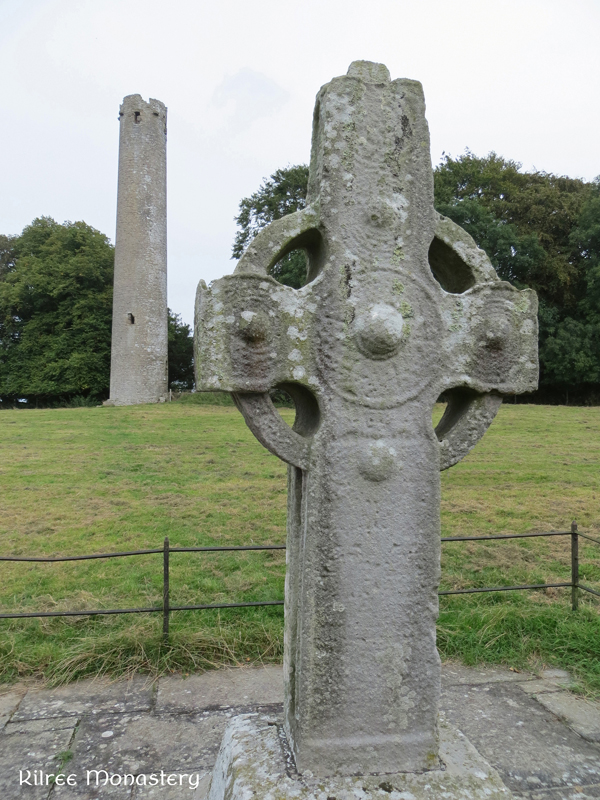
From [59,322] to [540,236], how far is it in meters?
25.5

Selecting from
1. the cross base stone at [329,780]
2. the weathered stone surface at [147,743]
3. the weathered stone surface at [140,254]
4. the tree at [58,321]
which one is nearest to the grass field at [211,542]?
the weathered stone surface at [147,743]

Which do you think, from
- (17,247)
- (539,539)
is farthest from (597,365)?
(17,247)

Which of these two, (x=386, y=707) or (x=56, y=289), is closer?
(x=386, y=707)

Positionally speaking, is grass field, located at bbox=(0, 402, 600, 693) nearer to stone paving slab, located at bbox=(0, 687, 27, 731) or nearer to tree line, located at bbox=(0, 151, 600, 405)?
stone paving slab, located at bbox=(0, 687, 27, 731)

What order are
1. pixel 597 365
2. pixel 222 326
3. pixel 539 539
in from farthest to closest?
pixel 597 365 < pixel 539 539 < pixel 222 326

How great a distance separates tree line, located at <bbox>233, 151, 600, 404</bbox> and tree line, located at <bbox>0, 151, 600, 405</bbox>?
52mm

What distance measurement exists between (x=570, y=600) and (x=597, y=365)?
80.9 ft

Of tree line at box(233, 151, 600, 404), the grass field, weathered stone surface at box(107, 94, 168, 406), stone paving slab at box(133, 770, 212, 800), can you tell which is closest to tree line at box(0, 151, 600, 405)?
tree line at box(233, 151, 600, 404)

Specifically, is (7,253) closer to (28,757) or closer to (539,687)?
(28,757)

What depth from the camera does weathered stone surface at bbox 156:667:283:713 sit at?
3.67 metres

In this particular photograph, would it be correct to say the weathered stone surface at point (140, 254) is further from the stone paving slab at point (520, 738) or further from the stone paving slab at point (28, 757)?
the stone paving slab at point (520, 738)

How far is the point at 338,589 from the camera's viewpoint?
6.80 feet

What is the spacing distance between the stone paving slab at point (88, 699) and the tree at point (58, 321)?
28959 mm

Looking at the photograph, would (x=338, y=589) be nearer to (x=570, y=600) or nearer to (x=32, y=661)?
(x=32, y=661)
